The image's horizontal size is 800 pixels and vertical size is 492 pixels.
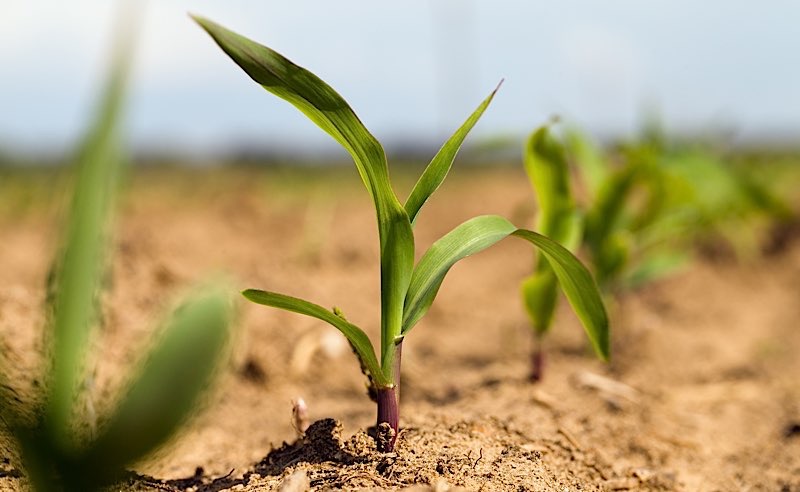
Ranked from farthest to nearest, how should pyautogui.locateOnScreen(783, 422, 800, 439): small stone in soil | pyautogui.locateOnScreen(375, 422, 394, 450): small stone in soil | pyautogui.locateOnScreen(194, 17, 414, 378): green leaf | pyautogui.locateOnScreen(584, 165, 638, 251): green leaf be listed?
pyautogui.locateOnScreen(584, 165, 638, 251): green leaf → pyautogui.locateOnScreen(783, 422, 800, 439): small stone in soil → pyautogui.locateOnScreen(375, 422, 394, 450): small stone in soil → pyautogui.locateOnScreen(194, 17, 414, 378): green leaf

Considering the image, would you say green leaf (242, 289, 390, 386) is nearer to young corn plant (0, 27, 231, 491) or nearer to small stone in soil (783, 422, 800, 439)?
young corn plant (0, 27, 231, 491)

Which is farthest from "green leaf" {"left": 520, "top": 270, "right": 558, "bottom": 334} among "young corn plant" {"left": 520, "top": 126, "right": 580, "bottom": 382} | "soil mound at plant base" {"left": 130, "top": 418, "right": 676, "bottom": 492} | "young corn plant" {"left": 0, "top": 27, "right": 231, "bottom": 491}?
"young corn plant" {"left": 0, "top": 27, "right": 231, "bottom": 491}

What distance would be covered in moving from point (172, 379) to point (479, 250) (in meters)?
0.62

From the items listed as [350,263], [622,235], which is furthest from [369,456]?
[350,263]

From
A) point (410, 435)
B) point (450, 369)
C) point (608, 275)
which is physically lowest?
point (450, 369)

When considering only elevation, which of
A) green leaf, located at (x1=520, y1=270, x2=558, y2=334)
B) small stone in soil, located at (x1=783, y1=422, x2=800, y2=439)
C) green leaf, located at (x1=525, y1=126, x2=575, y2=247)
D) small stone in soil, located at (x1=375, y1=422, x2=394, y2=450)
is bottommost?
small stone in soil, located at (x1=783, y1=422, x2=800, y2=439)

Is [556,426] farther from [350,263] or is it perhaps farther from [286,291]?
[350,263]

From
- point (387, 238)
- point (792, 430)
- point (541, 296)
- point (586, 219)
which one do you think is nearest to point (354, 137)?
point (387, 238)

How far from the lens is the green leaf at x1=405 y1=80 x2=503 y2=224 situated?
1.10 metres

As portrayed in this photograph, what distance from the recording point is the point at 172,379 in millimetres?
599

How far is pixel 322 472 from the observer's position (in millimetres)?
1023

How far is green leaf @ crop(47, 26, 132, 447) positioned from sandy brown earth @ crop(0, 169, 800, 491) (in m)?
0.10

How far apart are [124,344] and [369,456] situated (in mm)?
1316

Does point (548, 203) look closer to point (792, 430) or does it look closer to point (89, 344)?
point (792, 430)
